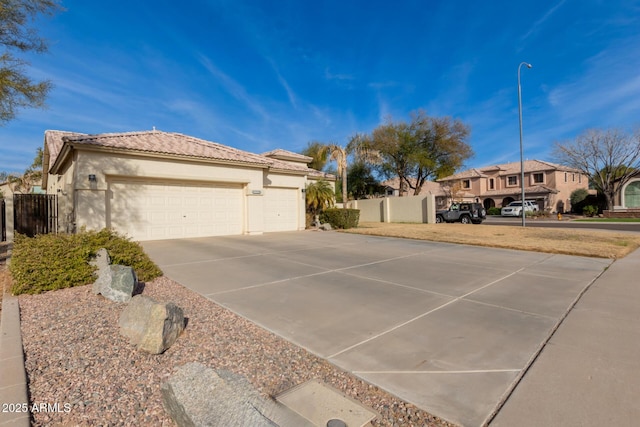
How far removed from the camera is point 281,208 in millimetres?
18344

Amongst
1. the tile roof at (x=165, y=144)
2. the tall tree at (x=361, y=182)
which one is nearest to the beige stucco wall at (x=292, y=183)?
the tile roof at (x=165, y=144)

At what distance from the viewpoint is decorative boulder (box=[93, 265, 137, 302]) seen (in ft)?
17.4

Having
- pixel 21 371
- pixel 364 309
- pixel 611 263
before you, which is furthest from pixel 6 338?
pixel 611 263

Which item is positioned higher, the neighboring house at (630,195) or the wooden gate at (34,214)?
the neighboring house at (630,195)

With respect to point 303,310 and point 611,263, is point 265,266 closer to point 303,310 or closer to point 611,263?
point 303,310

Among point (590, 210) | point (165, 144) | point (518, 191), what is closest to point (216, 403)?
point (165, 144)

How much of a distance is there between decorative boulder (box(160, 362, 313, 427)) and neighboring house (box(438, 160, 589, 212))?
1864 inches

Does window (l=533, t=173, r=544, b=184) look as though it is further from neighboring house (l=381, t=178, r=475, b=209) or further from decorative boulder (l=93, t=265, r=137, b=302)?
decorative boulder (l=93, t=265, r=137, b=302)

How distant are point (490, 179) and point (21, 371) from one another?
2083 inches

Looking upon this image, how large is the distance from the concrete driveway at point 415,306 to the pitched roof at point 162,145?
4991mm

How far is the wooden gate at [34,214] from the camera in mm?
12406

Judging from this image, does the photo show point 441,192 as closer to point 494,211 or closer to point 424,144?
point 494,211

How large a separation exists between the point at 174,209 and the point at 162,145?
2.85 m

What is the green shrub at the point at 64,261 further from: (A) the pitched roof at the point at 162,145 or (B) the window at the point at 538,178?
(B) the window at the point at 538,178
